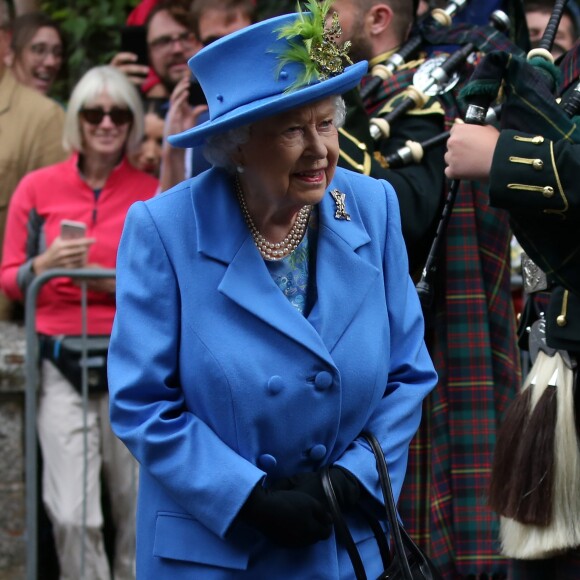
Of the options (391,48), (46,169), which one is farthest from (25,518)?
(391,48)

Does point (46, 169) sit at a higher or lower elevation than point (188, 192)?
lower

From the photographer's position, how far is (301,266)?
3209 millimetres

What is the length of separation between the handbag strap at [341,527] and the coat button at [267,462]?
0.11m

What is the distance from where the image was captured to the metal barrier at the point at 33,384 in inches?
218

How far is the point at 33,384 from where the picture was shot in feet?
18.6

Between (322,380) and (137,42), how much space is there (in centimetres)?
457

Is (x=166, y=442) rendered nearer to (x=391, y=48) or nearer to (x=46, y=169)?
(x=391, y=48)

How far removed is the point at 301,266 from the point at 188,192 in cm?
32

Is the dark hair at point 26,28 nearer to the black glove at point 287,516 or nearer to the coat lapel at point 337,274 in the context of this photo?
the coat lapel at point 337,274

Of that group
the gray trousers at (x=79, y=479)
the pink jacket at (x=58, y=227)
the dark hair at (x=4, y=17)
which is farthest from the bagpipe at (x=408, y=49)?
the dark hair at (x=4, y=17)

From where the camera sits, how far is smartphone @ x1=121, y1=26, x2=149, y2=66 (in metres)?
7.19

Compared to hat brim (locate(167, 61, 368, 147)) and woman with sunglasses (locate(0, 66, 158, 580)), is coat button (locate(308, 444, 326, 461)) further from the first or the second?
woman with sunglasses (locate(0, 66, 158, 580))

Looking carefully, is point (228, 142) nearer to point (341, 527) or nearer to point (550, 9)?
point (341, 527)

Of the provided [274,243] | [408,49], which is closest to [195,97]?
[408,49]
